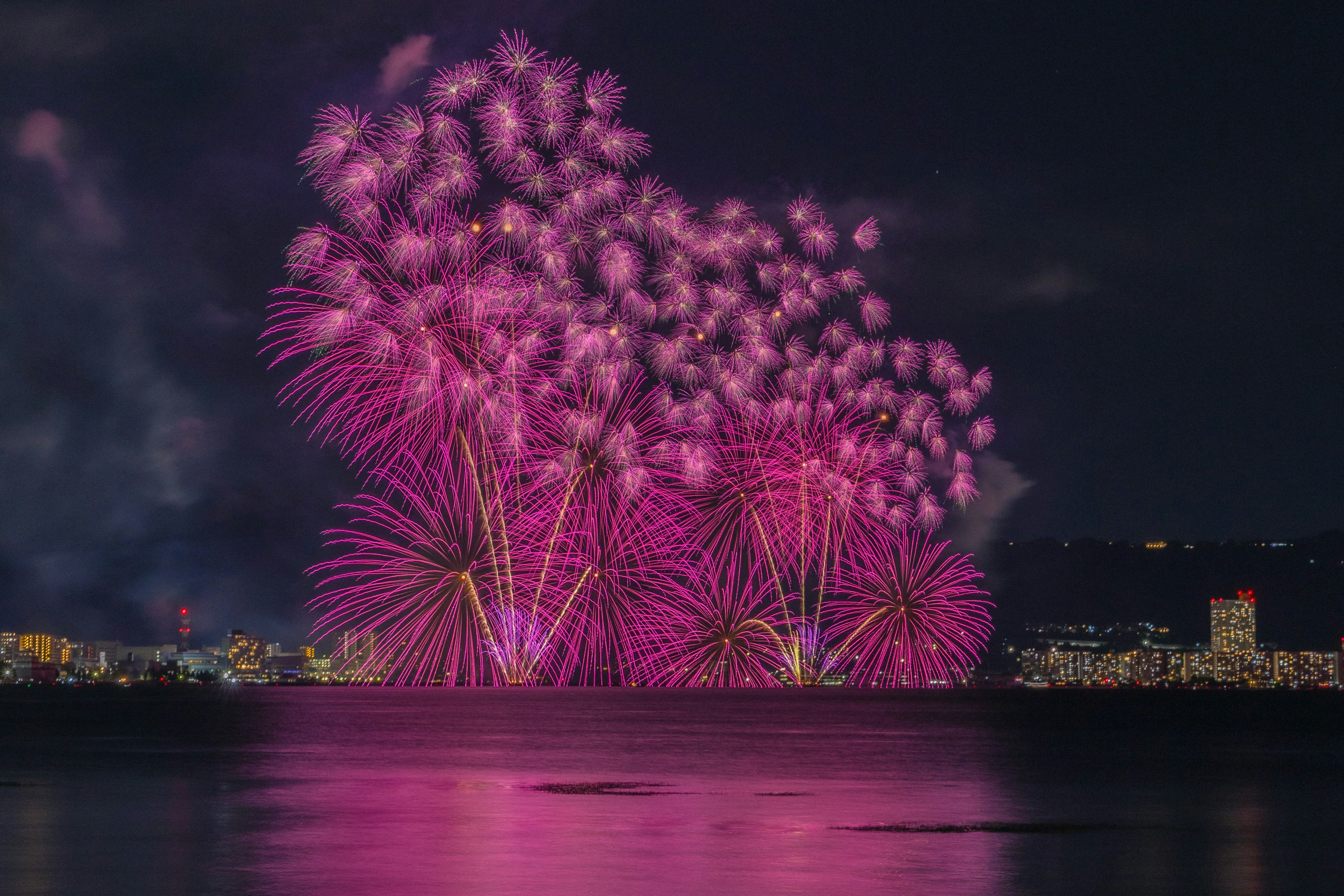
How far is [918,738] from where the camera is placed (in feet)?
195

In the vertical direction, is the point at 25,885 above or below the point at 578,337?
below

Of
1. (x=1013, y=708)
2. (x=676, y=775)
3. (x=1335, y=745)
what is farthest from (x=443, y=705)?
(x=676, y=775)

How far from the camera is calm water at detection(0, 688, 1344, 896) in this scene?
16.4 m

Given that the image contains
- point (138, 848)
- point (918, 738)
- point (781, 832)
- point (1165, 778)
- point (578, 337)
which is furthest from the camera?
point (918, 738)

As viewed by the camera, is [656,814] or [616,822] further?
[656,814]

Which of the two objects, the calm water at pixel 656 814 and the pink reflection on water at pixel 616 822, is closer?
the pink reflection on water at pixel 616 822

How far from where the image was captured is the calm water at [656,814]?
16.4 meters

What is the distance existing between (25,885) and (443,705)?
95.4 metres

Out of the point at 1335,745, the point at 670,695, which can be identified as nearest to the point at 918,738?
the point at 1335,745

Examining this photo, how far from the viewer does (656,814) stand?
23.6 m

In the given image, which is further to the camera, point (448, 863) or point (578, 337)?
point (578, 337)

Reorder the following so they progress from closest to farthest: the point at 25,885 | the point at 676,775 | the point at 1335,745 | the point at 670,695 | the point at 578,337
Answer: the point at 25,885 < the point at 676,775 < the point at 578,337 < the point at 1335,745 < the point at 670,695

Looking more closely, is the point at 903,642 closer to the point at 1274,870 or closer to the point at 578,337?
the point at 578,337

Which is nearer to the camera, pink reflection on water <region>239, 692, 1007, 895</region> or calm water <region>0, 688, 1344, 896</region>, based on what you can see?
pink reflection on water <region>239, 692, 1007, 895</region>
